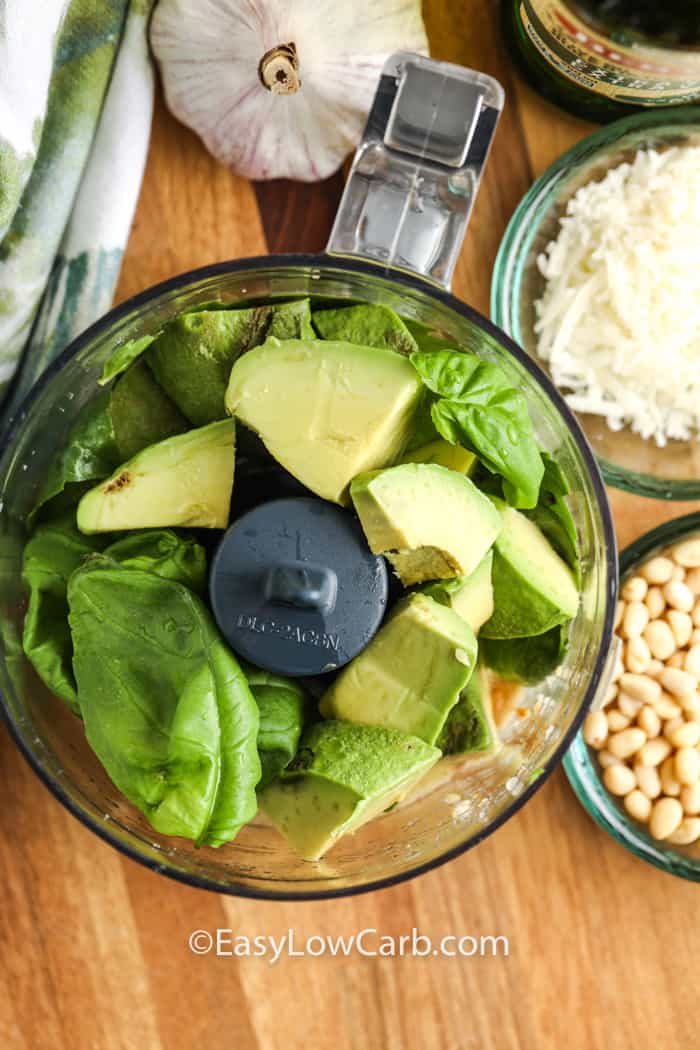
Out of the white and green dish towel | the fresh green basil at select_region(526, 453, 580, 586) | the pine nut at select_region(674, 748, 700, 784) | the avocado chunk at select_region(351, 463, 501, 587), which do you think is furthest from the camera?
the pine nut at select_region(674, 748, 700, 784)

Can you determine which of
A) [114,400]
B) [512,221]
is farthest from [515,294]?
[114,400]

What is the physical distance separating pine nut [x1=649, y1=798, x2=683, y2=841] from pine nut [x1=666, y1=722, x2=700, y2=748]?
0.18 feet

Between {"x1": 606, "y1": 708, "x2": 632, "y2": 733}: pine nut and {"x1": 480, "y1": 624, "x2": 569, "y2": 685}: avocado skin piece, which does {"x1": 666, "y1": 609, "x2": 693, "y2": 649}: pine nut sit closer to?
{"x1": 606, "y1": 708, "x2": 632, "y2": 733}: pine nut

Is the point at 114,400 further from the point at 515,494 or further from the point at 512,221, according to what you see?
the point at 512,221

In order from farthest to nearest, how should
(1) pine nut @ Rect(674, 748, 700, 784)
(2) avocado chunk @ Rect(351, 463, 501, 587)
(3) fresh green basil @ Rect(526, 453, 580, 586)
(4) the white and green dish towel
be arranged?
(1) pine nut @ Rect(674, 748, 700, 784), (4) the white and green dish towel, (3) fresh green basil @ Rect(526, 453, 580, 586), (2) avocado chunk @ Rect(351, 463, 501, 587)

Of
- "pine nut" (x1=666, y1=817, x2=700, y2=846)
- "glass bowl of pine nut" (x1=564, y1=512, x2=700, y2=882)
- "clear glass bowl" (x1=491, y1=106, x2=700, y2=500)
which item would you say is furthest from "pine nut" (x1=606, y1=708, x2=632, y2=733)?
"clear glass bowl" (x1=491, y1=106, x2=700, y2=500)

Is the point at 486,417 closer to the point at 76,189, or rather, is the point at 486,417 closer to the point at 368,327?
the point at 368,327

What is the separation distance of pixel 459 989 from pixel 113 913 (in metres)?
0.32

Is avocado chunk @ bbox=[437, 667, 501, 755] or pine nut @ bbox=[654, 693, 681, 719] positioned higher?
avocado chunk @ bbox=[437, 667, 501, 755]

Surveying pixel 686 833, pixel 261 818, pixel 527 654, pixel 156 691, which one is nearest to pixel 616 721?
pixel 686 833

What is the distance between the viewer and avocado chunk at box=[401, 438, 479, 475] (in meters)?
0.67

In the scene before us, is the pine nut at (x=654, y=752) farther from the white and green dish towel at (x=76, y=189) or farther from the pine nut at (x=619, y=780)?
the white and green dish towel at (x=76, y=189)

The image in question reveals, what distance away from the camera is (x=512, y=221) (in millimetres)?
904

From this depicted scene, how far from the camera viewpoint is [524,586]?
0.68m
